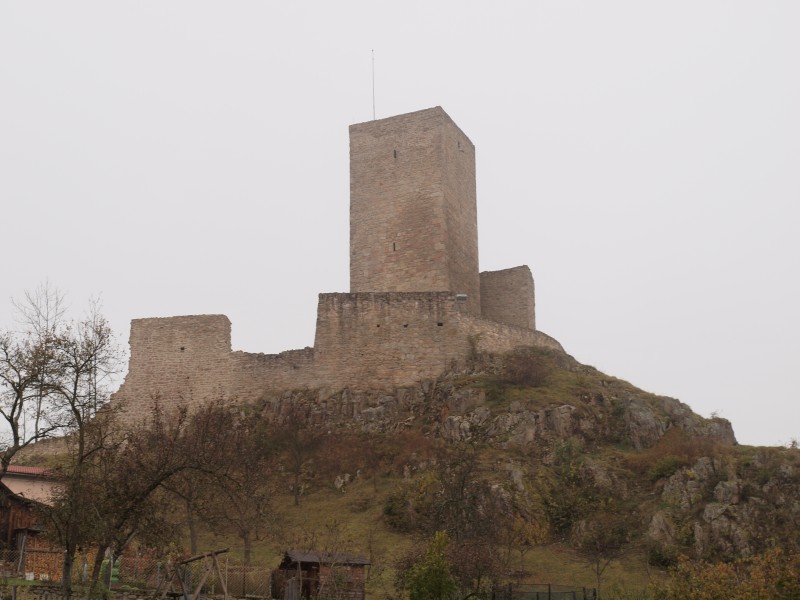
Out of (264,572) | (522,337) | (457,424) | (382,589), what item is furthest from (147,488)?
(522,337)

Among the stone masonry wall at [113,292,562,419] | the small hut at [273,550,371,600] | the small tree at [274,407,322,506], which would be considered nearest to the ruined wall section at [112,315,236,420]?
the stone masonry wall at [113,292,562,419]

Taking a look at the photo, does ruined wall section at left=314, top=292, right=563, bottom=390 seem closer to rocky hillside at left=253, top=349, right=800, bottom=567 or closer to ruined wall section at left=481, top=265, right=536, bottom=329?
rocky hillside at left=253, top=349, right=800, bottom=567

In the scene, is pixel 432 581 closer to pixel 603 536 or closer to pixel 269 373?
A: pixel 603 536

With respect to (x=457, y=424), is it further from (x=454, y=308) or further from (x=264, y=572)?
(x=264, y=572)

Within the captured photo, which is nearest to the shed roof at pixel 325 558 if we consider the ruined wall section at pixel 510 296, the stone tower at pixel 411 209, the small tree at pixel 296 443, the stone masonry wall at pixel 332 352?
the small tree at pixel 296 443

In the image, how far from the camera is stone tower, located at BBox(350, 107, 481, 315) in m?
41.9

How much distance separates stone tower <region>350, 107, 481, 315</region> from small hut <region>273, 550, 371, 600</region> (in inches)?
666

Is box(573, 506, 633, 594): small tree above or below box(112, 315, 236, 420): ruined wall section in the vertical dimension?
below

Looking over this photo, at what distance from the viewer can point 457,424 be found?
35.2 metres

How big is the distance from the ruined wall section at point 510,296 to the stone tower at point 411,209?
0.67 meters

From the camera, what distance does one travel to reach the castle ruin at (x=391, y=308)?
126 ft

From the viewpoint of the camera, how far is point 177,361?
40562 millimetres

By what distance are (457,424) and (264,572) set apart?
1073 cm

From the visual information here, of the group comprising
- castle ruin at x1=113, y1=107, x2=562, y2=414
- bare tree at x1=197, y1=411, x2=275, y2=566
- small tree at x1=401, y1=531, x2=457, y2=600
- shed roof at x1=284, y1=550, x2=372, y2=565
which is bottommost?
small tree at x1=401, y1=531, x2=457, y2=600
